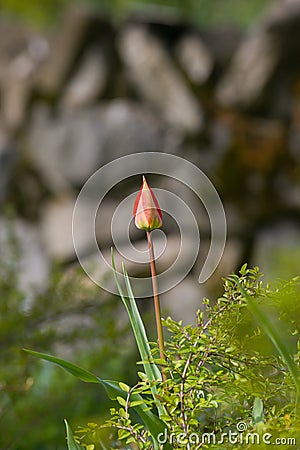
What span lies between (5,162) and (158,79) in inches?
41.4

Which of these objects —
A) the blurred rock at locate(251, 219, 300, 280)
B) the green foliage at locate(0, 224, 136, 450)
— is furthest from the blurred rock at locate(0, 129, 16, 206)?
the green foliage at locate(0, 224, 136, 450)

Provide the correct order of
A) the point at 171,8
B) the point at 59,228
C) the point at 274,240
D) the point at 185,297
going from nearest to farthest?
the point at 185,297 → the point at 274,240 → the point at 59,228 → the point at 171,8

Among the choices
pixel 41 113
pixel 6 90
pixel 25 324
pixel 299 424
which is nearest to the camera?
pixel 299 424

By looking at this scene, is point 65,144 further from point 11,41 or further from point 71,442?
→ point 71,442

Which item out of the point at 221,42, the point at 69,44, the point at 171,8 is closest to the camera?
the point at 69,44

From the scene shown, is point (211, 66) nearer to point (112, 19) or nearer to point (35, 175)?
point (112, 19)

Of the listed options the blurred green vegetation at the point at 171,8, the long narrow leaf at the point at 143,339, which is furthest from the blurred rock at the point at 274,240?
the long narrow leaf at the point at 143,339

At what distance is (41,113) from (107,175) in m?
0.63

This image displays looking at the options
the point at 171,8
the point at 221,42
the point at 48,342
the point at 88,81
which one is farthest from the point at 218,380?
the point at 171,8

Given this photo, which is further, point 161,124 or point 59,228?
point 59,228

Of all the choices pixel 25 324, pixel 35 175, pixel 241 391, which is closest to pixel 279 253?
pixel 35 175

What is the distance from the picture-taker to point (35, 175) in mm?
4297

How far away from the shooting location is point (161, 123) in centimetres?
397

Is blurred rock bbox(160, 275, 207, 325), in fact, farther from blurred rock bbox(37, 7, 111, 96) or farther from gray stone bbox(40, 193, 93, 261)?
blurred rock bbox(37, 7, 111, 96)
